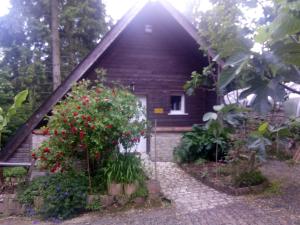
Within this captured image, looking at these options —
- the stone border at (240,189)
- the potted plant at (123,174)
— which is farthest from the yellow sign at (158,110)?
the potted plant at (123,174)

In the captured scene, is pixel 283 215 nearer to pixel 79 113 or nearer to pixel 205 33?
pixel 79 113

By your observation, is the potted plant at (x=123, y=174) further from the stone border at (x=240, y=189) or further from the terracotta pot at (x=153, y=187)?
the stone border at (x=240, y=189)

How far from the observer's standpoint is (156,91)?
1066 cm

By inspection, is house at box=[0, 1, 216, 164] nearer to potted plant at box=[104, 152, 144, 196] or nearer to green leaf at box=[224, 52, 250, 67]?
potted plant at box=[104, 152, 144, 196]

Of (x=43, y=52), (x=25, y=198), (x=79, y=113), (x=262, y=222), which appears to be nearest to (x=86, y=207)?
(x=25, y=198)

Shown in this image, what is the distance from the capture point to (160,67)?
10742mm

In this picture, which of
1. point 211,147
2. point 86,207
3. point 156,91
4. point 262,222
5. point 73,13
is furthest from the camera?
point 73,13

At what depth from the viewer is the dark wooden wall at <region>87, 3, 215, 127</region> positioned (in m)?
10.1

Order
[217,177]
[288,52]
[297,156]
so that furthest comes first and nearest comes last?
[297,156] < [217,177] < [288,52]

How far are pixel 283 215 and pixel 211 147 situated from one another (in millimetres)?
3720

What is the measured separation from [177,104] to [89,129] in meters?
5.84

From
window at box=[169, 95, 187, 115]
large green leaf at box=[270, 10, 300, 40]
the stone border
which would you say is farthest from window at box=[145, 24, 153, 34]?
large green leaf at box=[270, 10, 300, 40]

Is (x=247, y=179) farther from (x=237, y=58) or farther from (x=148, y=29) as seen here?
(x=148, y=29)

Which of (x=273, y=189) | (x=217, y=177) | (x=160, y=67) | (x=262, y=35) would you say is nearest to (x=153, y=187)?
(x=217, y=177)
